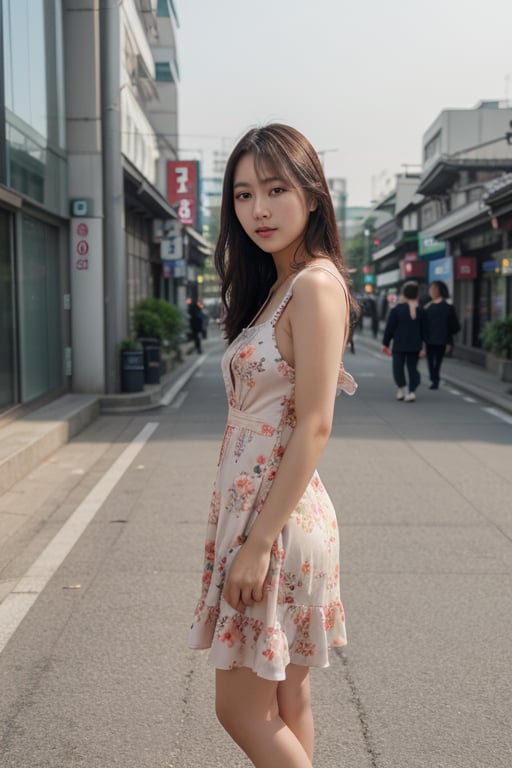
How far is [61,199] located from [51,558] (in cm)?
973

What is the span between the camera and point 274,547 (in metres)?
2.21

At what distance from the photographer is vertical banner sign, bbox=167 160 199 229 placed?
35219 mm

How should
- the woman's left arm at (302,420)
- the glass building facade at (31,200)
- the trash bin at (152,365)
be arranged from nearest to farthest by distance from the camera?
the woman's left arm at (302,420) → the glass building facade at (31,200) → the trash bin at (152,365)

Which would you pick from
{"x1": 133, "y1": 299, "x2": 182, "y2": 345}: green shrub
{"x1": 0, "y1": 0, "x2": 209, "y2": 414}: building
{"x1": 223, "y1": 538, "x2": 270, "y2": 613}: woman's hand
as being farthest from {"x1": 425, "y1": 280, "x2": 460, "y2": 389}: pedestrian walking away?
{"x1": 223, "y1": 538, "x2": 270, "y2": 613}: woman's hand

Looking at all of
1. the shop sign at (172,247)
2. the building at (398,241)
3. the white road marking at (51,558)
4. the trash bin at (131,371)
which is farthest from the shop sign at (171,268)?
the building at (398,241)

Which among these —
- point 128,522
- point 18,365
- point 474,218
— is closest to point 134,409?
point 18,365

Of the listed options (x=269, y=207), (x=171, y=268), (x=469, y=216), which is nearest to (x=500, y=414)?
(x=269, y=207)

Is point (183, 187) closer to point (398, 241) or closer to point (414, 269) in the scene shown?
point (414, 269)

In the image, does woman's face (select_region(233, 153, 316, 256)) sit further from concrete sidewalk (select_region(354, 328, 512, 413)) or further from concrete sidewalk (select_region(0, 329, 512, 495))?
concrete sidewalk (select_region(354, 328, 512, 413))

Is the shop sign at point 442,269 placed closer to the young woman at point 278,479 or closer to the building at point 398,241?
the building at point 398,241

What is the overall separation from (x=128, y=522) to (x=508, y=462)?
4.44m

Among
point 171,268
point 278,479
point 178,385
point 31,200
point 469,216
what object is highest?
point 469,216

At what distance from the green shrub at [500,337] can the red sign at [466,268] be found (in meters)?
8.93

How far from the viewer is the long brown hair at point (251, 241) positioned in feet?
7.53
